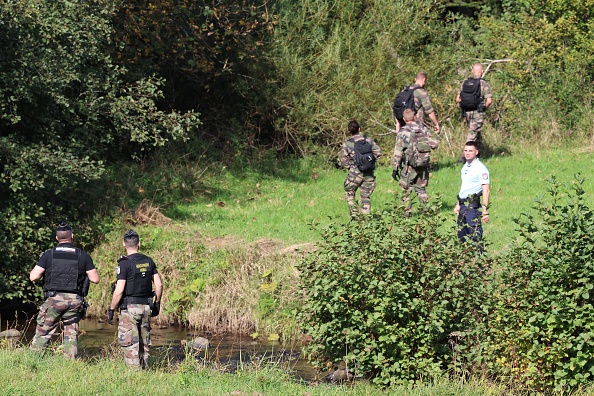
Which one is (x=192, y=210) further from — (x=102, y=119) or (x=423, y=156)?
(x=423, y=156)

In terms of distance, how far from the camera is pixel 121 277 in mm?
9875

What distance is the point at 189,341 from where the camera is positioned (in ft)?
42.6

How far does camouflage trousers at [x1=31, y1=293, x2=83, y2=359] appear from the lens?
406 inches

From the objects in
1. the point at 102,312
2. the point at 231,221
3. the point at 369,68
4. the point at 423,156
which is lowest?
the point at 102,312

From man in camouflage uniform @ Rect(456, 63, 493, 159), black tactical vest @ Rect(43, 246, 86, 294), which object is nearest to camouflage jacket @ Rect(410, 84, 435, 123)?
man in camouflage uniform @ Rect(456, 63, 493, 159)

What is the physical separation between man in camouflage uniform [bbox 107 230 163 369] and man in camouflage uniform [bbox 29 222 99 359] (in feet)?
1.72

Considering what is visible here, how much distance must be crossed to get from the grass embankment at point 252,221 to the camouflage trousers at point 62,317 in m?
2.62

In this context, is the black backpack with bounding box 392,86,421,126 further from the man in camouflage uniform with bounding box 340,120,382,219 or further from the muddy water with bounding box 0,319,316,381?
the muddy water with bounding box 0,319,316,381

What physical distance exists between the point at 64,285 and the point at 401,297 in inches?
152

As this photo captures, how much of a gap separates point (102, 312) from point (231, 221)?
3112 millimetres

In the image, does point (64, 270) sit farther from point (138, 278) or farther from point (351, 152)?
point (351, 152)

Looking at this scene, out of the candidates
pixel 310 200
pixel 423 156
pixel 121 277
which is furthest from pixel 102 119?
pixel 121 277

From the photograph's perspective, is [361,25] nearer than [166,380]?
No

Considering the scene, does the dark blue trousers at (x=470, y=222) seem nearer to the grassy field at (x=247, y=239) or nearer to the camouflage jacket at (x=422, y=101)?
the grassy field at (x=247, y=239)
